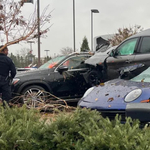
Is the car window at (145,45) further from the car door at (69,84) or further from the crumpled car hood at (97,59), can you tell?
the car door at (69,84)

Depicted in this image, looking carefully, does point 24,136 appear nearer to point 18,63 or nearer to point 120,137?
point 120,137

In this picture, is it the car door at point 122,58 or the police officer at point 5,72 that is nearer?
the police officer at point 5,72

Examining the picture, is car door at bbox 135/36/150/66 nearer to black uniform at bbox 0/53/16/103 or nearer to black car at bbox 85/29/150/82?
black car at bbox 85/29/150/82

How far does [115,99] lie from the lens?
436 cm

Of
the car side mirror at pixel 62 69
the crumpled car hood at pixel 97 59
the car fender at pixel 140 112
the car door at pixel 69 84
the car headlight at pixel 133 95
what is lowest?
the car door at pixel 69 84

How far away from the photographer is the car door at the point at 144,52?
21.9 ft

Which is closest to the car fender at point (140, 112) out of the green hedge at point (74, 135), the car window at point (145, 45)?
the green hedge at point (74, 135)

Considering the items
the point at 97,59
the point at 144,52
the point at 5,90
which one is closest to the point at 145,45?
the point at 144,52

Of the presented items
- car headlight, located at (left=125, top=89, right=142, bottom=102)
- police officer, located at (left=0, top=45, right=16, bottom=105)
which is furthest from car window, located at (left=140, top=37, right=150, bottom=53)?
police officer, located at (left=0, top=45, right=16, bottom=105)

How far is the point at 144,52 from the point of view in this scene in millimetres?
6980

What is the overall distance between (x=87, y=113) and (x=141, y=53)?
170 inches

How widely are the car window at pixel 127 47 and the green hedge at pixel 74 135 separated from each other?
15.0ft

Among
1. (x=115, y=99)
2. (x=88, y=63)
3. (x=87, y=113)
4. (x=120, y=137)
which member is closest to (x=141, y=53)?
(x=88, y=63)

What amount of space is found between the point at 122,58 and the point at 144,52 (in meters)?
0.61
